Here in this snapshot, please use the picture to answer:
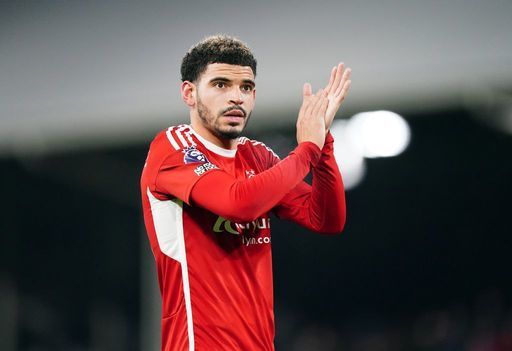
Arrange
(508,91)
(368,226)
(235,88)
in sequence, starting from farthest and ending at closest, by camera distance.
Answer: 1. (368,226)
2. (508,91)
3. (235,88)

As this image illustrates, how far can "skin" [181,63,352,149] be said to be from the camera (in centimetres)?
195

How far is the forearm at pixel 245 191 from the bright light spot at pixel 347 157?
253 centimetres

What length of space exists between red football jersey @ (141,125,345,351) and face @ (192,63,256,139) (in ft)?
0.23

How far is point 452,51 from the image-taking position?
4.26 metres

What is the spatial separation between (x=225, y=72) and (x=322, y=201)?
1.38 feet

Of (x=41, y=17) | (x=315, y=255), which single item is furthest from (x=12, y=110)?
(x=315, y=255)

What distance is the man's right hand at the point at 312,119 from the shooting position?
6.32 feet

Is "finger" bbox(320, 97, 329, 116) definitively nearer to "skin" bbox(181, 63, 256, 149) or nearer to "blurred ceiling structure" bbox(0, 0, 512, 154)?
"skin" bbox(181, 63, 256, 149)

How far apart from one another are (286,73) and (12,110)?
181 cm

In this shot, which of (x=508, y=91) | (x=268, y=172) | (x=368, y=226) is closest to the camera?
(x=268, y=172)

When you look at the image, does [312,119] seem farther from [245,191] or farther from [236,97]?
[245,191]

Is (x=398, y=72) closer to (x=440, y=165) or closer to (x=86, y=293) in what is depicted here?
(x=440, y=165)

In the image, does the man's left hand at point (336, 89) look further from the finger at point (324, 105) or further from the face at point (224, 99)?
the face at point (224, 99)

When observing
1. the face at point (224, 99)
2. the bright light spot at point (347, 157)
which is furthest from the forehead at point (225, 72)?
the bright light spot at point (347, 157)
